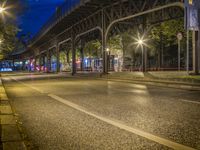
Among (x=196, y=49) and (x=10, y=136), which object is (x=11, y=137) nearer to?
(x=10, y=136)

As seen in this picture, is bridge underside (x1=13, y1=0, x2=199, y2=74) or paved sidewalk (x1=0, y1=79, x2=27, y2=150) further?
bridge underside (x1=13, y1=0, x2=199, y2=74)

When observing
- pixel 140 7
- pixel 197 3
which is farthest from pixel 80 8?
pixel 197 3

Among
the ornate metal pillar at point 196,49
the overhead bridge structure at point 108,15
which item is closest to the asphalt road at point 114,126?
the ornate metal pillar at point 196,49

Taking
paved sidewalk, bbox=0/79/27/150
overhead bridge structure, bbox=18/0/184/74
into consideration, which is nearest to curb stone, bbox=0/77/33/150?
paved sidewalk, bbox=0/79/27/150

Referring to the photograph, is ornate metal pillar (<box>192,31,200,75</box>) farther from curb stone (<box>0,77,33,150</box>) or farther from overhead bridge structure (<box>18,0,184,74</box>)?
curb stone (<box>0,77,33,150</box>)

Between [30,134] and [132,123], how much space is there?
245cm

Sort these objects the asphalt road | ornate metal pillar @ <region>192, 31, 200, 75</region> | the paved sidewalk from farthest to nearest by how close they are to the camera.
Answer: ornate metal pillar @ <region>192, 31, 200, 75</region>, the asphalt road, the paved sidewalk

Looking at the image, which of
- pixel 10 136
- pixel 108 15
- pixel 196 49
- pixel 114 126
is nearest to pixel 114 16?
pixel 108 15

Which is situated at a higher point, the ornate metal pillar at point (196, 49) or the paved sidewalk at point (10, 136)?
the ornate metal pillar at point (196, 49)

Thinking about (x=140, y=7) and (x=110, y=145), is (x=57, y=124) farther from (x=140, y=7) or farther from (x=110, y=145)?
(x=140, y=7)

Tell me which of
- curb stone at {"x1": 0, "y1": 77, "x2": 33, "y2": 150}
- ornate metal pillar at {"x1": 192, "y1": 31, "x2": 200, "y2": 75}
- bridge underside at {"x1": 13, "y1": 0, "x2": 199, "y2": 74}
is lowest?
curb stone at {"x1": 0, "y1": 77, "x2": 33, "y2": 150}

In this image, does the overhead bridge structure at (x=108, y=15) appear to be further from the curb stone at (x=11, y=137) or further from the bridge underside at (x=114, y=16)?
the curb stone at (x=11, y=137)

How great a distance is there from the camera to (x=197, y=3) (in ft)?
82.4

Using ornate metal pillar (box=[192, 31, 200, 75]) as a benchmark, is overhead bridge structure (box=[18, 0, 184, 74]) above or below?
above
